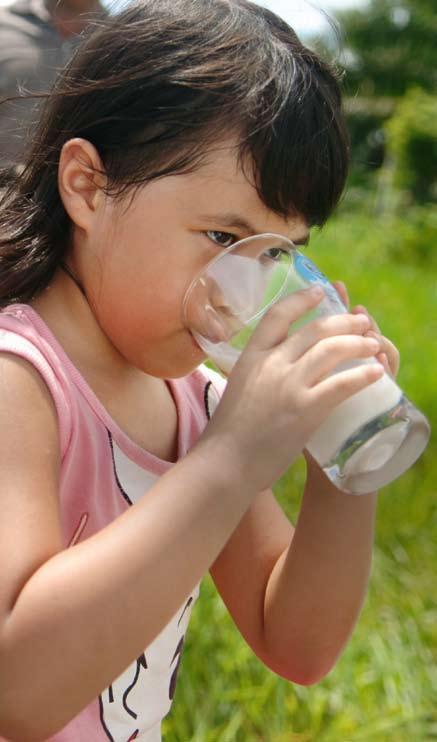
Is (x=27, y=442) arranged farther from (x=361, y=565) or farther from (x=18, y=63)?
(x=18, y=63)

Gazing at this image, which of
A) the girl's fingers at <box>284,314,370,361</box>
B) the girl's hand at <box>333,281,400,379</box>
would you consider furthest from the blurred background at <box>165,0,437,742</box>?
the girl's fingers at <box>284,314,370,361</box>

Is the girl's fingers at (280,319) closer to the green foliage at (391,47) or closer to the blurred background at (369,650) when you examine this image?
the blurred background at (369,650)

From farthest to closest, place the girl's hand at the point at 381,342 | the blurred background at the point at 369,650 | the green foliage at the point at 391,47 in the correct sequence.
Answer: the green foliage at the point at 391,47, the blurred background at the point at 369,650, the girl's hand at the point at 381,342

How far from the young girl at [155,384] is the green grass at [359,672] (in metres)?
0.47

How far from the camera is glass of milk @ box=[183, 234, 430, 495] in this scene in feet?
4.04

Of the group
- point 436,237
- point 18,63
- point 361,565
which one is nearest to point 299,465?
point 18,63

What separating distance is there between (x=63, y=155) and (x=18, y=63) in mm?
1663

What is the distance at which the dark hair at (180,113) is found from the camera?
135 cm

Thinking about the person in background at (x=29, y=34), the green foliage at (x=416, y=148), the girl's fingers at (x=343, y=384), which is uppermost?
the girl's fingers at (x=343, y=384)

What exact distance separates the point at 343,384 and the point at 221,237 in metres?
0.28

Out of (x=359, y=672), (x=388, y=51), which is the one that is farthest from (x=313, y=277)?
(x=388, y=51)

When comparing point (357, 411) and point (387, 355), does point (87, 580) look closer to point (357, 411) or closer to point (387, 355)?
point (357, 411)

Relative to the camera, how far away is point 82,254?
1.41 m

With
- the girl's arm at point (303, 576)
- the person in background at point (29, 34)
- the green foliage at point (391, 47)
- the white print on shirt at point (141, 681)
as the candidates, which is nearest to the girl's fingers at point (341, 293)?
the girl's arm at point (303, 576)
